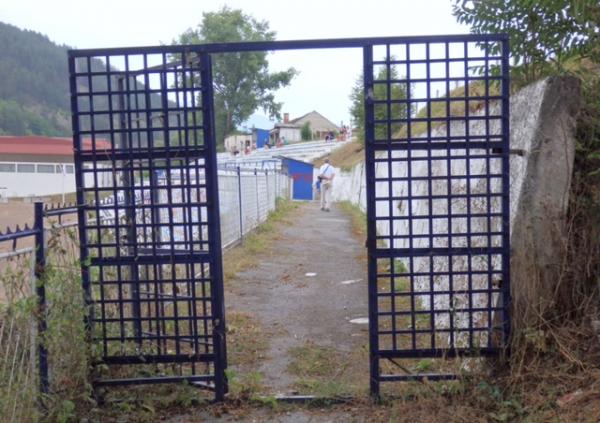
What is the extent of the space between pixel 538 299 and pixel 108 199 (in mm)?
3308

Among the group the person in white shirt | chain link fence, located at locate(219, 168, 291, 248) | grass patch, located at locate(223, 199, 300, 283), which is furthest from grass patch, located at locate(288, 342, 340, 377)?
the person in white shirt

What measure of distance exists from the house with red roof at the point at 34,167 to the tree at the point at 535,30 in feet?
116

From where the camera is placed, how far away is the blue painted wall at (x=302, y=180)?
4156 centimetres

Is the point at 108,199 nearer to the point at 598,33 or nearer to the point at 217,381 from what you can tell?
the point at 217,381

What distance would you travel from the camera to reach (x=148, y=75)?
15.5ft

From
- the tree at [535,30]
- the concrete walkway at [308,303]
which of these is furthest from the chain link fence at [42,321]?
the tree at [535,30]

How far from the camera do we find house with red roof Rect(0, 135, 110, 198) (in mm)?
42062

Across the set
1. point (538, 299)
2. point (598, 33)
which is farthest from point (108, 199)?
point (598, 33)

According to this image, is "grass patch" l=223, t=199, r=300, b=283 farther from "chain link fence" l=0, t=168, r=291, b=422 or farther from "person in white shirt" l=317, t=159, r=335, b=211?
"chain link fence" l=0, t=168, r=291, b=422

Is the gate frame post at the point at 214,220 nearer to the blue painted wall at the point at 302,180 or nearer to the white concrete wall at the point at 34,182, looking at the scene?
the blue painted wall at the point at 302,180

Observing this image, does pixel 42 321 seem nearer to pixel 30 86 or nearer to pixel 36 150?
pixel 36 150

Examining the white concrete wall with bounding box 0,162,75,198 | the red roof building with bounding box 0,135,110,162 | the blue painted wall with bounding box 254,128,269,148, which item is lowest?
the white concrete wall with bounding box 0,162,75,198

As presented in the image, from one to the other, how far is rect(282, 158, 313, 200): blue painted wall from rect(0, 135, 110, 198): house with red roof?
539 inches

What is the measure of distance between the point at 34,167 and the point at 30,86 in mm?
45119
